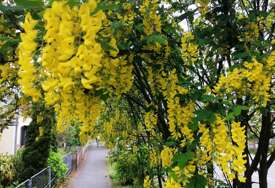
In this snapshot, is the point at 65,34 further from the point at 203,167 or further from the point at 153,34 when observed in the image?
the point at 203,167

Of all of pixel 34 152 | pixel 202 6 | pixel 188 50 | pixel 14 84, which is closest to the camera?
pixel 188 50

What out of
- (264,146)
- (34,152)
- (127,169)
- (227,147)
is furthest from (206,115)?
(127,169)

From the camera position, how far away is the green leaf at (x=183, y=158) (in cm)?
246

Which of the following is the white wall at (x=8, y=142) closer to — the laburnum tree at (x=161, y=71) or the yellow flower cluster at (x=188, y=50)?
the laburnum tree at (x=161, y=71)

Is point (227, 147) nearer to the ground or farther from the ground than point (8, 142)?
nearer to the ground

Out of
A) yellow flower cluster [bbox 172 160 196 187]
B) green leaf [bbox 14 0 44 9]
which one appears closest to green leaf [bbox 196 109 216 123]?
yellow flower cluster [bbox 172 160 196 187]

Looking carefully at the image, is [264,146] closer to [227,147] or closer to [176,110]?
[176,110]

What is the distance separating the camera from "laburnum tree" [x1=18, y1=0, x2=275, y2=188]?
1.59 metres

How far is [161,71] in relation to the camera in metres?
3.05

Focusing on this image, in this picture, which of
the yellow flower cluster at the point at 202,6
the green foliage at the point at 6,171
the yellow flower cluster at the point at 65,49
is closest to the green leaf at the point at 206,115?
the yellow flower cluster at the point at 65,49

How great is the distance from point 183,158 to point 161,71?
821mm

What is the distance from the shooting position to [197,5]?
406 cm

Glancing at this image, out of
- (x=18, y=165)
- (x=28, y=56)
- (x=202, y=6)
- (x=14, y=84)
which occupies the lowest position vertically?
(x=18, y=165)

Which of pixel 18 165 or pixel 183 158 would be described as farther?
pixel 18 165
